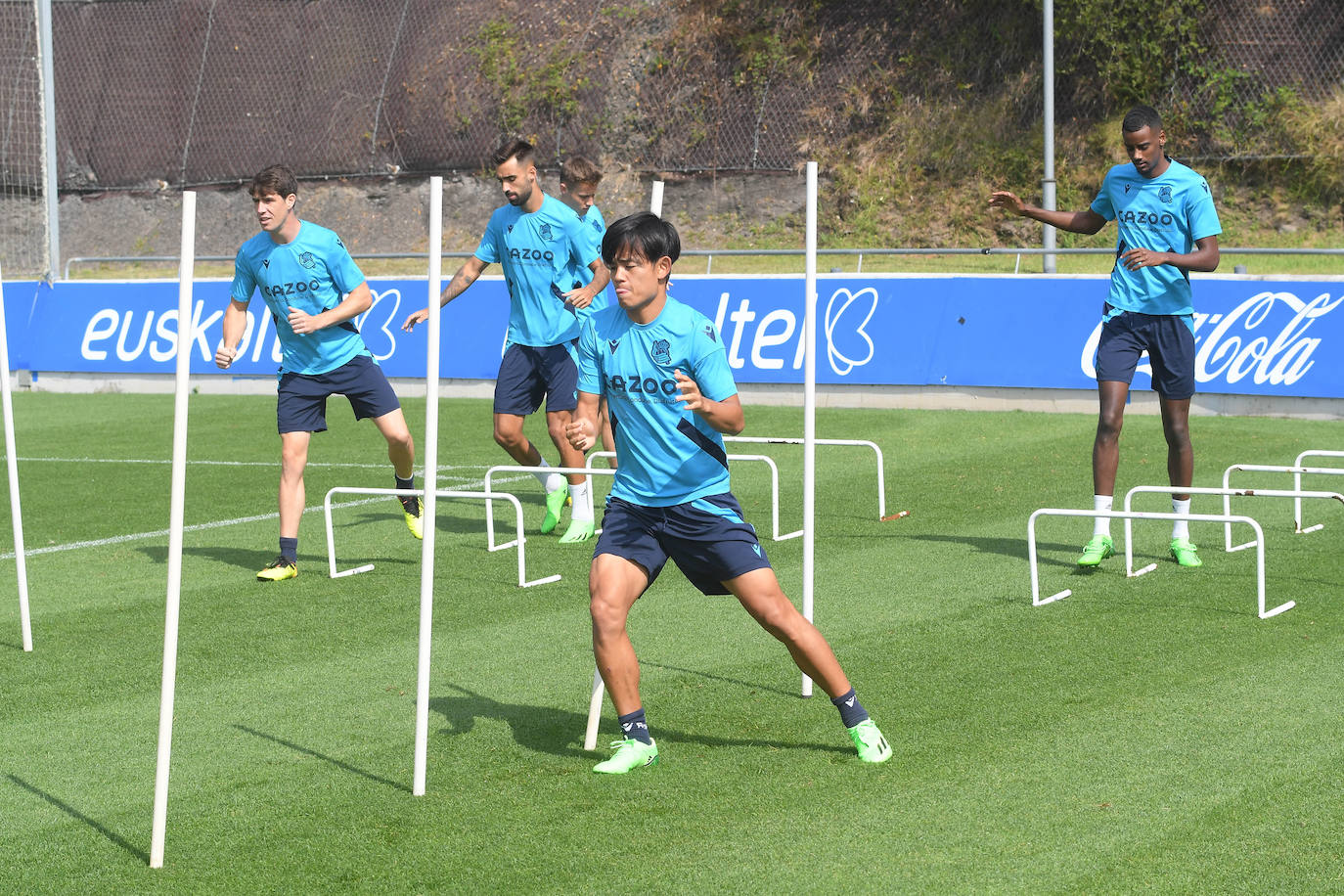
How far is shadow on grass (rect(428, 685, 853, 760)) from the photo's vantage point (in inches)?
222

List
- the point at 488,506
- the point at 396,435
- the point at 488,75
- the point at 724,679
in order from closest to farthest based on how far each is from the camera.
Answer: the point at 724,679
the point at 488,506
the point at 396,435
the point at 488,75

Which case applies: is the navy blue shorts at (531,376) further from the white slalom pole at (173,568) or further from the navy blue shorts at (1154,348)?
the white slalom pole at (173,568)

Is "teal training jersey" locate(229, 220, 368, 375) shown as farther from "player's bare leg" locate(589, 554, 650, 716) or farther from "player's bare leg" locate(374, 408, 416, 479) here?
"player's bare leg" locate(589, 554, 650, 716)

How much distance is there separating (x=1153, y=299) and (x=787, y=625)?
Result: 14.6 feet

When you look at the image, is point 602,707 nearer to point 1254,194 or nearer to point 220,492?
point 220,492

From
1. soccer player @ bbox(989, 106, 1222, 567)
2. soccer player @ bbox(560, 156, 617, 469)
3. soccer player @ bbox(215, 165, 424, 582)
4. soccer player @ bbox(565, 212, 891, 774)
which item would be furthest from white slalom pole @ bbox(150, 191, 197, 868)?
soccer player @ bbox(560, 156, 617, 469)

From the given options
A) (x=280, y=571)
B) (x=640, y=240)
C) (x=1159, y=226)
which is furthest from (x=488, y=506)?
(x=640, y=240)

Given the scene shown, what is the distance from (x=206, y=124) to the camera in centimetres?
3591

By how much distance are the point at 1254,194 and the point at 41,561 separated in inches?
923

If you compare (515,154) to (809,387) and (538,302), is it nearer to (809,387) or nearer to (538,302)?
(538,302)

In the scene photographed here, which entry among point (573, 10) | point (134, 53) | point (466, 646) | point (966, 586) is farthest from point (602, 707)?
point (134, 53)

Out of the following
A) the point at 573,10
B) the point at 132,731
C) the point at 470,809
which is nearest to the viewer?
the point at 470,809

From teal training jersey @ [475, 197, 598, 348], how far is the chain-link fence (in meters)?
20.5

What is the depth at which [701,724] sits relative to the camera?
19.4ft
